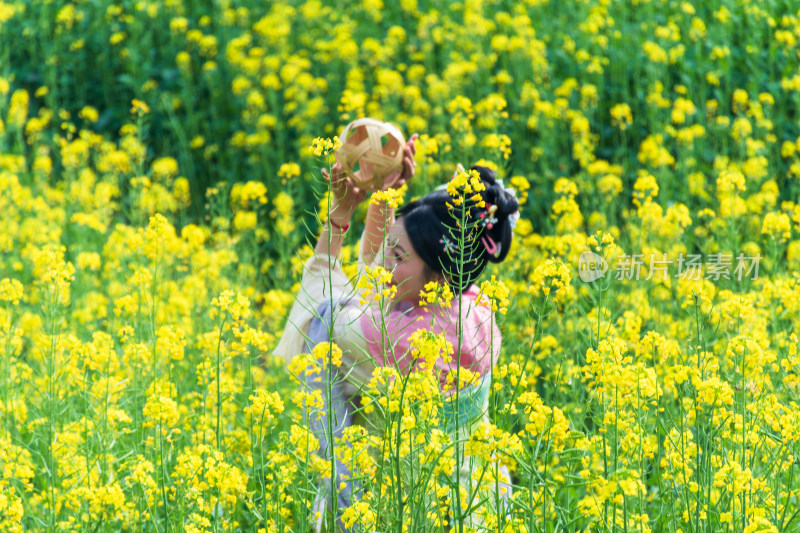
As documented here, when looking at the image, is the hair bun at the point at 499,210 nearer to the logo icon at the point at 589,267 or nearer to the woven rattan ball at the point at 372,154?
the woven rattan ball at the point at 372,154

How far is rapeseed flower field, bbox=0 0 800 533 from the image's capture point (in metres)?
2.23

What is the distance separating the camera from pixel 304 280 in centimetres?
276

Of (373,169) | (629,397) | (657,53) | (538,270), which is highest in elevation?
(657,53)

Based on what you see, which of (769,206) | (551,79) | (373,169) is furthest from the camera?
(551,79)


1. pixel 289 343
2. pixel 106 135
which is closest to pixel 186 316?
A: pixel 289 343

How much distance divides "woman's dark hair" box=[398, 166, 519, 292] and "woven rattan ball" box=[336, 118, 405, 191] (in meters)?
0.13

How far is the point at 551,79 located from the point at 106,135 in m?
3.89

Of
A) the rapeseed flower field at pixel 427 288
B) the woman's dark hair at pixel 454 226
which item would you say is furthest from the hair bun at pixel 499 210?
the rapeseed flower field at pixel 427 288

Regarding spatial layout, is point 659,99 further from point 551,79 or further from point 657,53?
point 551,79

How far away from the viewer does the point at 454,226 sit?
2.57m

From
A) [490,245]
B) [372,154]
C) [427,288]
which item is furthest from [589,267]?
[427,288]

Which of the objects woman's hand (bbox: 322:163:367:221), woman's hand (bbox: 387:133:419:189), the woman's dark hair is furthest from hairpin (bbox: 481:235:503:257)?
woman's hand (bbox: 322:163:367:221)

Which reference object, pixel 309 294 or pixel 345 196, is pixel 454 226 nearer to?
pixel 345 196

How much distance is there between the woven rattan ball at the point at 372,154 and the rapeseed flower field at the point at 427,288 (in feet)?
0.97
